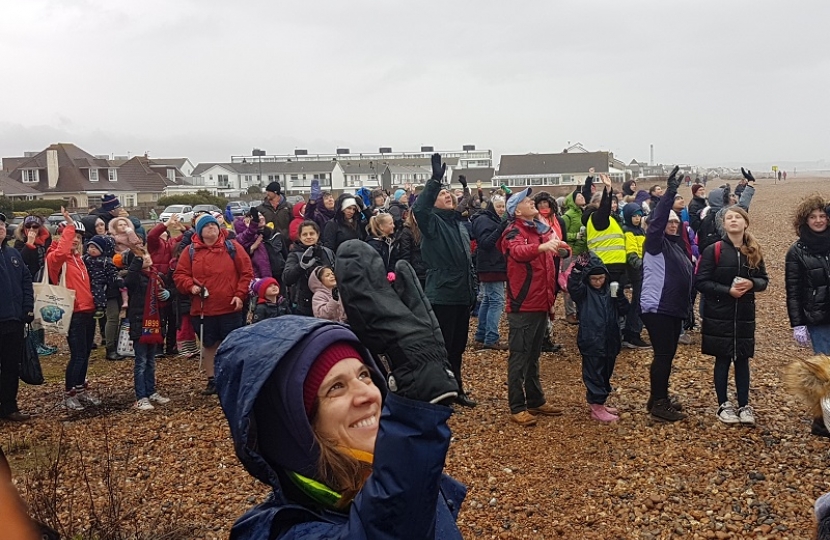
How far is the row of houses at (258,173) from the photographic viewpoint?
198 feet

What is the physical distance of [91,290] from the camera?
7863 millimetres

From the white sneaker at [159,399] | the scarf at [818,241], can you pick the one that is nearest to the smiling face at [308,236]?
the white sneaker at [159,399]

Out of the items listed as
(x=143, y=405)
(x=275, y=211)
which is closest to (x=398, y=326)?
(x=143, y=405)

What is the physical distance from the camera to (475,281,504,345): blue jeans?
9773 millimetres

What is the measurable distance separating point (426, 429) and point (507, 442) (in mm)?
5091

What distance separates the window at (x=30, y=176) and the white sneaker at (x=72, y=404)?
6216cm

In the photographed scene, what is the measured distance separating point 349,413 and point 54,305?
6.69 m

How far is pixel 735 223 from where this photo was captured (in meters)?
6.18

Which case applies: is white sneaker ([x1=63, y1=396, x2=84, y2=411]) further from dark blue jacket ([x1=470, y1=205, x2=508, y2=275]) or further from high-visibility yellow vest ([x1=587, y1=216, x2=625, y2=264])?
high-visibility yellow vest ([x1=587, y1=216, x2=625, y2=264])

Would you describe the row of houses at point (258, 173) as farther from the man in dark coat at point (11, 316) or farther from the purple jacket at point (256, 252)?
the man in dark coat at point (11, 316)

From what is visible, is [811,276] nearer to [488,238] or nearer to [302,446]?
[488,238]

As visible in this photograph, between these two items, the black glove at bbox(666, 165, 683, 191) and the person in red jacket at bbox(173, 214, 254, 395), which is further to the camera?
the person in red jacket at bbox(173, 214, 254, 395)

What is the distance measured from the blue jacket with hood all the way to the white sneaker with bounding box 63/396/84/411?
21.8ft

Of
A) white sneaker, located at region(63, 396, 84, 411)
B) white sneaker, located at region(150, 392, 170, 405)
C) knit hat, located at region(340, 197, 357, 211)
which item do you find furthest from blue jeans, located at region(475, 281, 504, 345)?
white sneaker, located at region(63, 396, 84, 411)
